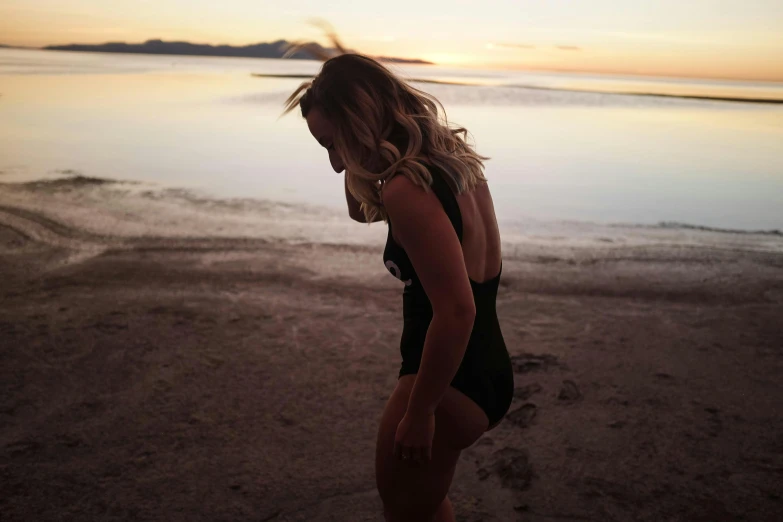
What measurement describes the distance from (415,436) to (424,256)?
459mm

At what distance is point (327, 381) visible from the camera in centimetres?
383

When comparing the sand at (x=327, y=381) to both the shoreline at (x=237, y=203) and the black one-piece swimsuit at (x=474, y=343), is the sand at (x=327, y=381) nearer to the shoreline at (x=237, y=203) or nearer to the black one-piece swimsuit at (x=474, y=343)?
the black one-piece swimsuit at (x=474, y=343)

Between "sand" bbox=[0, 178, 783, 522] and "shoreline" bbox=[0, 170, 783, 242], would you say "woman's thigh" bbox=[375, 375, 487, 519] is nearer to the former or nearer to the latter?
"sand" bbox=[0, 178, 783, 522]

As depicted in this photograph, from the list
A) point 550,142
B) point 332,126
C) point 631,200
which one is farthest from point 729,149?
point 332,126

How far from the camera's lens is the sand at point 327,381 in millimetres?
2857

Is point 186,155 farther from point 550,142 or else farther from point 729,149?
point 729,149

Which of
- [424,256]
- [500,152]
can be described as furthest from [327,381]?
[500,152]

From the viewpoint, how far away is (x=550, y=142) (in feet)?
57.5

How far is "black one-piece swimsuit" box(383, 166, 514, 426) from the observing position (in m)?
1.68

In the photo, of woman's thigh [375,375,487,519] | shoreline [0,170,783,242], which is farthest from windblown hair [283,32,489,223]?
shoreline [0,170,783,242]

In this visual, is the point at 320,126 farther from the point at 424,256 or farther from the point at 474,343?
the point at 474,343

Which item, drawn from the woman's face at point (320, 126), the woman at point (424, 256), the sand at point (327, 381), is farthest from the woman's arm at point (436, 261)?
the sand at point (327, 381)

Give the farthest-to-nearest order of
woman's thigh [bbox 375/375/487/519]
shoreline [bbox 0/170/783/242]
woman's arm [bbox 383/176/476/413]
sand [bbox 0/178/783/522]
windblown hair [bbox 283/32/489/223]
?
shoreline [bbox 0/170/783/242], sand [bbox 0/178/783/522], woman's thigh [bbox 375/375/487/519], windblown hair [bbox 283/32/489/223], woman's arm [bbox 383/176/476/413]

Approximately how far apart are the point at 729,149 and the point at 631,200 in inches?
319
